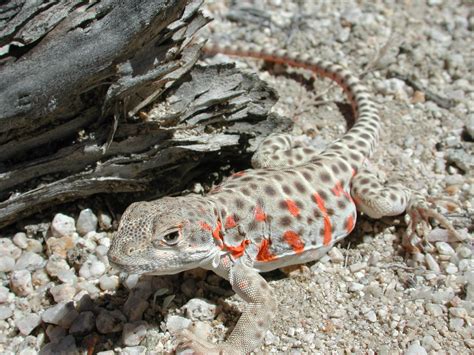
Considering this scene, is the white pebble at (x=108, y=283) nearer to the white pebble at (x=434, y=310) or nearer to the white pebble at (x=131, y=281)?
the white pebble at (x=131, y=281)

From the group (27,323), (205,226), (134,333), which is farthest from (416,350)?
(27,323)

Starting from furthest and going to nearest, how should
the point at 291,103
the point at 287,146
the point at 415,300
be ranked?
the point at 291,103 → the point at 287,146 → the point at 415,300

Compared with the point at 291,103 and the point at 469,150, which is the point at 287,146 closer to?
the point at 291,103

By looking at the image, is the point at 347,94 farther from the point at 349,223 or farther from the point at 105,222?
the point at 105,222

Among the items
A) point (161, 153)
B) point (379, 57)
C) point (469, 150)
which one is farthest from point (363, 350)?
point (379, 57)

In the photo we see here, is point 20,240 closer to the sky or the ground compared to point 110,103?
closer to the ground

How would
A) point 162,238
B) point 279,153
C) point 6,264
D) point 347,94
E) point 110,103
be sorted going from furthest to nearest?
1. point 347,94
2. point 279,153
3. point 6,264
4. point 110,103
5. point 162,238

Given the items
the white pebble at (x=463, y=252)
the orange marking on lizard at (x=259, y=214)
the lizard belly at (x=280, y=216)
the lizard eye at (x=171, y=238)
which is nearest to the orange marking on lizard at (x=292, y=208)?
the lizard belly at (x=280, y=216)
